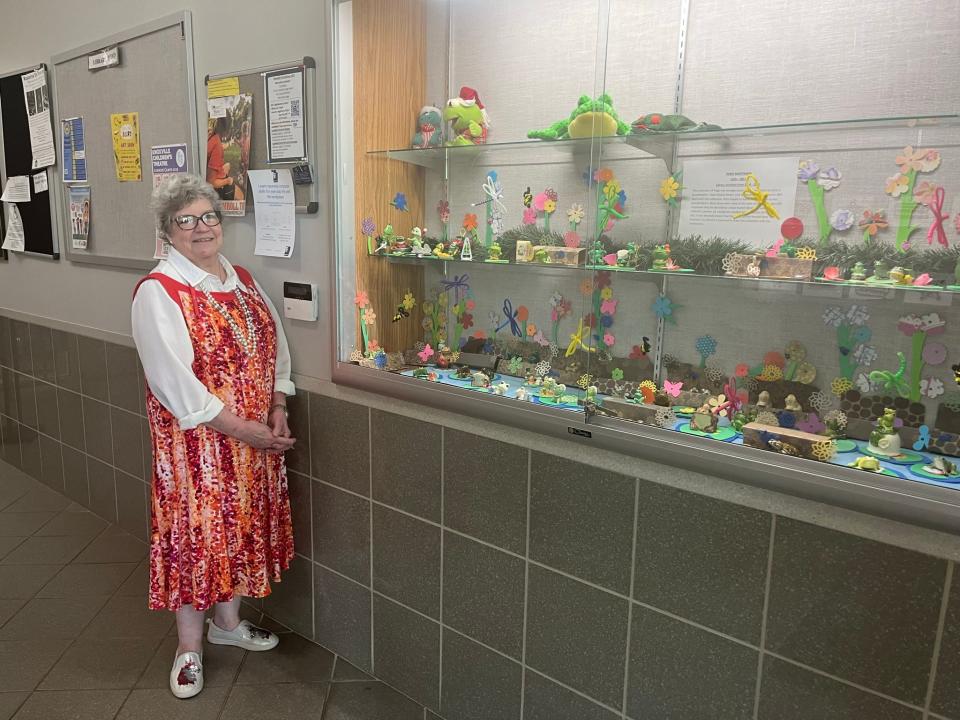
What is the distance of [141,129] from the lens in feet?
8.95

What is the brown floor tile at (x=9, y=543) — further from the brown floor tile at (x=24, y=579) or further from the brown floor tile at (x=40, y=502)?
the brown floor tile at (x=40, y=502)

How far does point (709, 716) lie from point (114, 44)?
3.08m

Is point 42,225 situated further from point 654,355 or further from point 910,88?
point 910,88

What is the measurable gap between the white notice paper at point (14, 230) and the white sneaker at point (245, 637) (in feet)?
7.86

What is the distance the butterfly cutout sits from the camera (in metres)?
1.69

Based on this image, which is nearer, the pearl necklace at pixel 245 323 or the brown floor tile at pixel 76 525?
the pearl necklace at pixel 245 323

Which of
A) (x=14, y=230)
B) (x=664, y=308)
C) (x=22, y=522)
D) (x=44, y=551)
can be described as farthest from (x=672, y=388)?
(x=14, y=230)

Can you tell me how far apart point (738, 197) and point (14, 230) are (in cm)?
370

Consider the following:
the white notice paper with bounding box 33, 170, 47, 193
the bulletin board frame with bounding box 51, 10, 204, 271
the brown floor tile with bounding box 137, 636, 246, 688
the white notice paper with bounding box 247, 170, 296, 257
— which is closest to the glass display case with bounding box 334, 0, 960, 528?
the white notice paper with bounding box 247, 170, 296, 257

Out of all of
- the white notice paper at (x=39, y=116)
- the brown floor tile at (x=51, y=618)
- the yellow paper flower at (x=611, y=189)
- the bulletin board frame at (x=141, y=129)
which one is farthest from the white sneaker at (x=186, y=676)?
the white notice paper at (x=39, y=116)

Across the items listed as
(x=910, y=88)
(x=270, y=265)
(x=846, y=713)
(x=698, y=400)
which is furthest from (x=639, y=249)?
(x=270, y=265)

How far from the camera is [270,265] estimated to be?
2338 mm

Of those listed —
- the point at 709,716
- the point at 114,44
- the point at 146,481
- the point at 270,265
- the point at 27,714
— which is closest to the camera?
the point at 709,716

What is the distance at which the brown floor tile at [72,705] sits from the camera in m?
2.14
